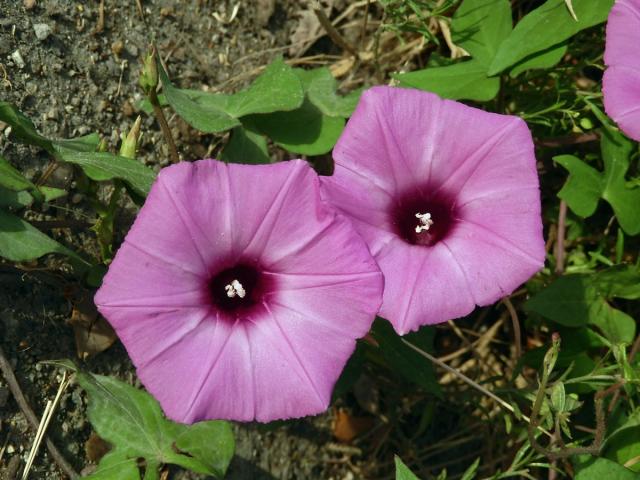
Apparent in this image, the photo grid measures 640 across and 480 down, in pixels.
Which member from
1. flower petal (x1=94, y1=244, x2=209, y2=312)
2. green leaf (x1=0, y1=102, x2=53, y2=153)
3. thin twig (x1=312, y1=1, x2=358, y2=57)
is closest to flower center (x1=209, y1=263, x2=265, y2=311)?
flower petal (x1=94, y1=244, x2=209, y2=312)

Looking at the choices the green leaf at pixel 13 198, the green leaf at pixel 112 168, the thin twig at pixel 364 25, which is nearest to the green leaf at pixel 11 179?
the green leaf at pixel 13 198

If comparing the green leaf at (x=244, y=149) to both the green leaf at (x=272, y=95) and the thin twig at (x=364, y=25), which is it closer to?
the green leaf at (x=272, y=95)

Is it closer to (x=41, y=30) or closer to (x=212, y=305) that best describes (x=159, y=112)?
(x=41, y=30)

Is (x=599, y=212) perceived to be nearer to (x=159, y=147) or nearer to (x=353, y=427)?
(x=353, y=427)

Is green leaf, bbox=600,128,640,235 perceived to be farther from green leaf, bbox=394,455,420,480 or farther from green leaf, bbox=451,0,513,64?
green leaf, bbox=394,455,420,480

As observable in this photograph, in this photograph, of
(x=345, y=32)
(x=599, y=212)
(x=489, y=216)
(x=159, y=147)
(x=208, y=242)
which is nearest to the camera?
(x=208, y=242)

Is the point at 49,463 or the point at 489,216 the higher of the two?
the point at 489,216

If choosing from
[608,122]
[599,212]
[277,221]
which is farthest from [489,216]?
[599,212]
